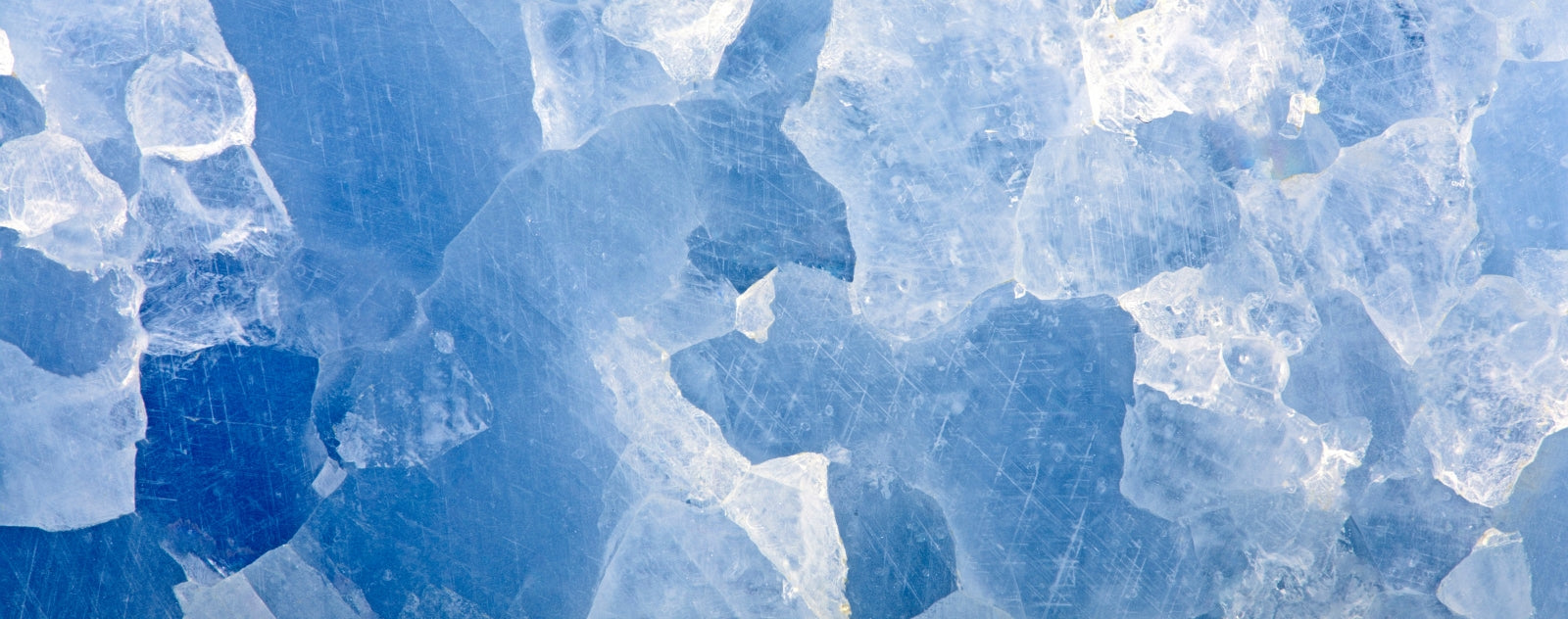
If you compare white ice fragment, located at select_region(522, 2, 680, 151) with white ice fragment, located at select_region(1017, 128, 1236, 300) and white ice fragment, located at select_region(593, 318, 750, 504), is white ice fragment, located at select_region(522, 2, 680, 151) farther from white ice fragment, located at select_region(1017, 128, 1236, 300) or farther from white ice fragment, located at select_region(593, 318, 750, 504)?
white ice fragment, located at select_region(1017, 128, 1236, 300)

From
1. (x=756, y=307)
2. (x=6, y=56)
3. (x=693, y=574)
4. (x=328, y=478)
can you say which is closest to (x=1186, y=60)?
(x=756, y=307)

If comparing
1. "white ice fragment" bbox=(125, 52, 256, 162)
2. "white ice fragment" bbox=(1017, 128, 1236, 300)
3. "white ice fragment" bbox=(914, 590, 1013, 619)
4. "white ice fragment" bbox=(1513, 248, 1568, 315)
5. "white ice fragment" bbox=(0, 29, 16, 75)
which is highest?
"white ice fragment" bbox=(0, 29, 16, 75)

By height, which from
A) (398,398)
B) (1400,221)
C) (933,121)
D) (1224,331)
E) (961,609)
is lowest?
(961,609)

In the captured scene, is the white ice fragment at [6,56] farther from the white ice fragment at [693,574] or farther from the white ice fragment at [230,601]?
the white ice fragment at [693,574]

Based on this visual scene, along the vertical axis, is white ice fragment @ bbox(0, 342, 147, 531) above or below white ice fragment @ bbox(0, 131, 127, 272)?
below

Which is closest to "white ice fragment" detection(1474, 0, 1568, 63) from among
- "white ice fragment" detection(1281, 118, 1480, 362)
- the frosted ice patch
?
"white ice fragment" detection(1281, 118, 1480, 362)

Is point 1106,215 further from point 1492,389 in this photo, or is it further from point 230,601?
point 230,601
